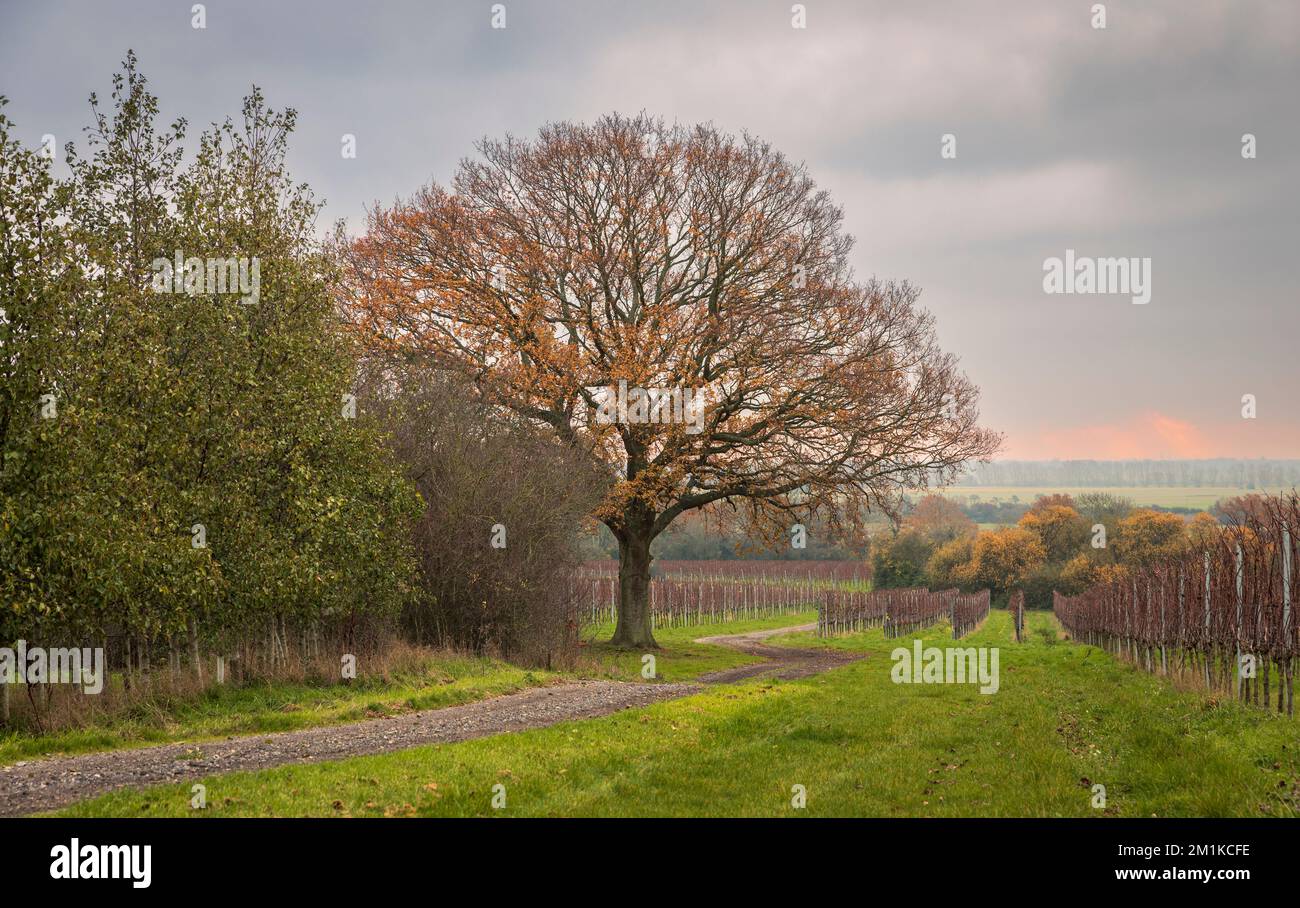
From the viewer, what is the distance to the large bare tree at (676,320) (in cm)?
3036

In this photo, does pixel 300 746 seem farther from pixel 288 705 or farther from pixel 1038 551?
pixel 1038 551

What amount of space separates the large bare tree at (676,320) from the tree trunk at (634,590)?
4.89 ft

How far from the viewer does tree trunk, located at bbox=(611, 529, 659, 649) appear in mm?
34000

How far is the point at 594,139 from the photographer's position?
32.1 m

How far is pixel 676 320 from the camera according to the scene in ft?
101

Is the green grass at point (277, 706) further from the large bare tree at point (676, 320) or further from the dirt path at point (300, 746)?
the large bare tree at point (676, 320)

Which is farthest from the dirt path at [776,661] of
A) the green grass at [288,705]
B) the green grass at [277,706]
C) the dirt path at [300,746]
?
the green grass at [277,706]

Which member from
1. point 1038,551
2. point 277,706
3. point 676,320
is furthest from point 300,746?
point 1038,551

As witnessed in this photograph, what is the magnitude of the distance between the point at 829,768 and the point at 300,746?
6.85 m

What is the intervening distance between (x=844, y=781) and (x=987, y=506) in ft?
603

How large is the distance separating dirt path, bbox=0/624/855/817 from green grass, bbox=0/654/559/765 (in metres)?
0.52
